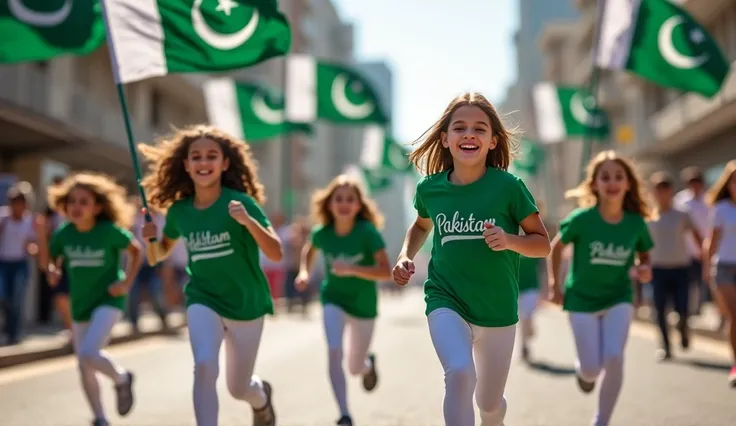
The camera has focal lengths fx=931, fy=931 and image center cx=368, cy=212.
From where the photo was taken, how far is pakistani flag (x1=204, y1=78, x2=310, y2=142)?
1728cm

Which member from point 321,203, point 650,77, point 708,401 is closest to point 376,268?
point 321,203

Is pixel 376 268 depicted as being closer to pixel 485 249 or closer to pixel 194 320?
pixel 194 320

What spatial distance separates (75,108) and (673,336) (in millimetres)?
13028

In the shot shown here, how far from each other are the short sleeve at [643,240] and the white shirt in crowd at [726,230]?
2.37 metres

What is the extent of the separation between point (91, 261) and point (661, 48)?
20.0ft

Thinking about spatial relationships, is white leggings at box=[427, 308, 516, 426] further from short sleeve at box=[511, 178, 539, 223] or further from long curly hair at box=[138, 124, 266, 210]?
long curly hair at box=[138, 124, 266, 210]

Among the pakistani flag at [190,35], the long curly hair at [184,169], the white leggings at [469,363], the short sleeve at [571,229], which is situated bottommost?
the white leggings at [469,363]

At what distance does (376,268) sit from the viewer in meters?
6.68

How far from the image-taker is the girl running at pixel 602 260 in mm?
5891

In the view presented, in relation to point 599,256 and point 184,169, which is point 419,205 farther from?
point 599,256

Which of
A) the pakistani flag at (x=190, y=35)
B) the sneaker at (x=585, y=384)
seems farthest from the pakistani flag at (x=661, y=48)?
the sneaker at (x=585, y=384)

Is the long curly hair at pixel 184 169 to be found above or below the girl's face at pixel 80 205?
above

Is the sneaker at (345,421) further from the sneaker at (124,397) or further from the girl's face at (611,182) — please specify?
the girl's face at (611,182)

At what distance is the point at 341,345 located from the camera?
660 cm
